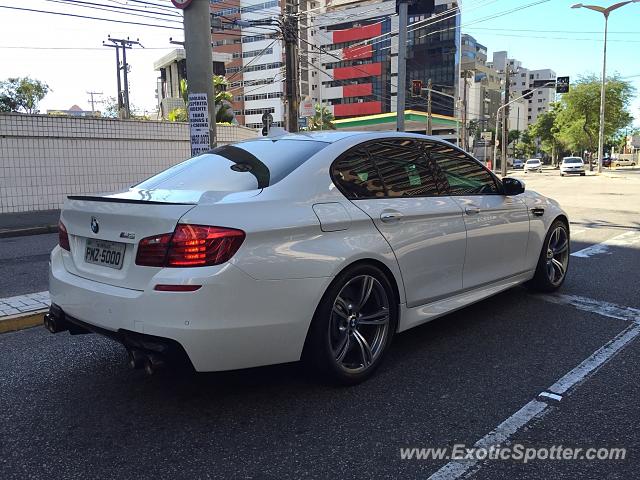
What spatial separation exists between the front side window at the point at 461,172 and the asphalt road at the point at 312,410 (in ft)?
3.85

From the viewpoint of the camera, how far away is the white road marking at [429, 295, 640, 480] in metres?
2.57

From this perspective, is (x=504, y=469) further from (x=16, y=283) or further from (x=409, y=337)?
(x=16, y=283)

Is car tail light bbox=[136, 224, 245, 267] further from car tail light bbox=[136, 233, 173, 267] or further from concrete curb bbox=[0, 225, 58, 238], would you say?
concrete curb bbox=[0, 225, 58, 238]

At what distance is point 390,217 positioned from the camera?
11.7 feet

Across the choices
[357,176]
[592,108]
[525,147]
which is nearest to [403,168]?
[357,176]

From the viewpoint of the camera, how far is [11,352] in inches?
164

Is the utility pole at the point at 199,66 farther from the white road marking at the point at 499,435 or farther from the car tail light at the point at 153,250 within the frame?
the white road marking at the point at 499,435

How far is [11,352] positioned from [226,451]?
7.90 feet

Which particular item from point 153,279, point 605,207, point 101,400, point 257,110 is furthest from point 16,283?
point 257,110

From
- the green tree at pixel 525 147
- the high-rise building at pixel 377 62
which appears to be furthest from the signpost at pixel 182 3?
the green tree at pixel 525 147

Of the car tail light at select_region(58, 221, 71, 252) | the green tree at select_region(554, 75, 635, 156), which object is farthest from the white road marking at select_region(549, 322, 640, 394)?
the green tree at select_region(554, 75, 635, 156)

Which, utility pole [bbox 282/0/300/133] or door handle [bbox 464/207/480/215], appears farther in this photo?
utility pole [bbox 282/0/300/133]

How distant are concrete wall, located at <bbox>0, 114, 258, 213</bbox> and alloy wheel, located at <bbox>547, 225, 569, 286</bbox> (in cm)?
1216

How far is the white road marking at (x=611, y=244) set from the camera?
7.75 metres
